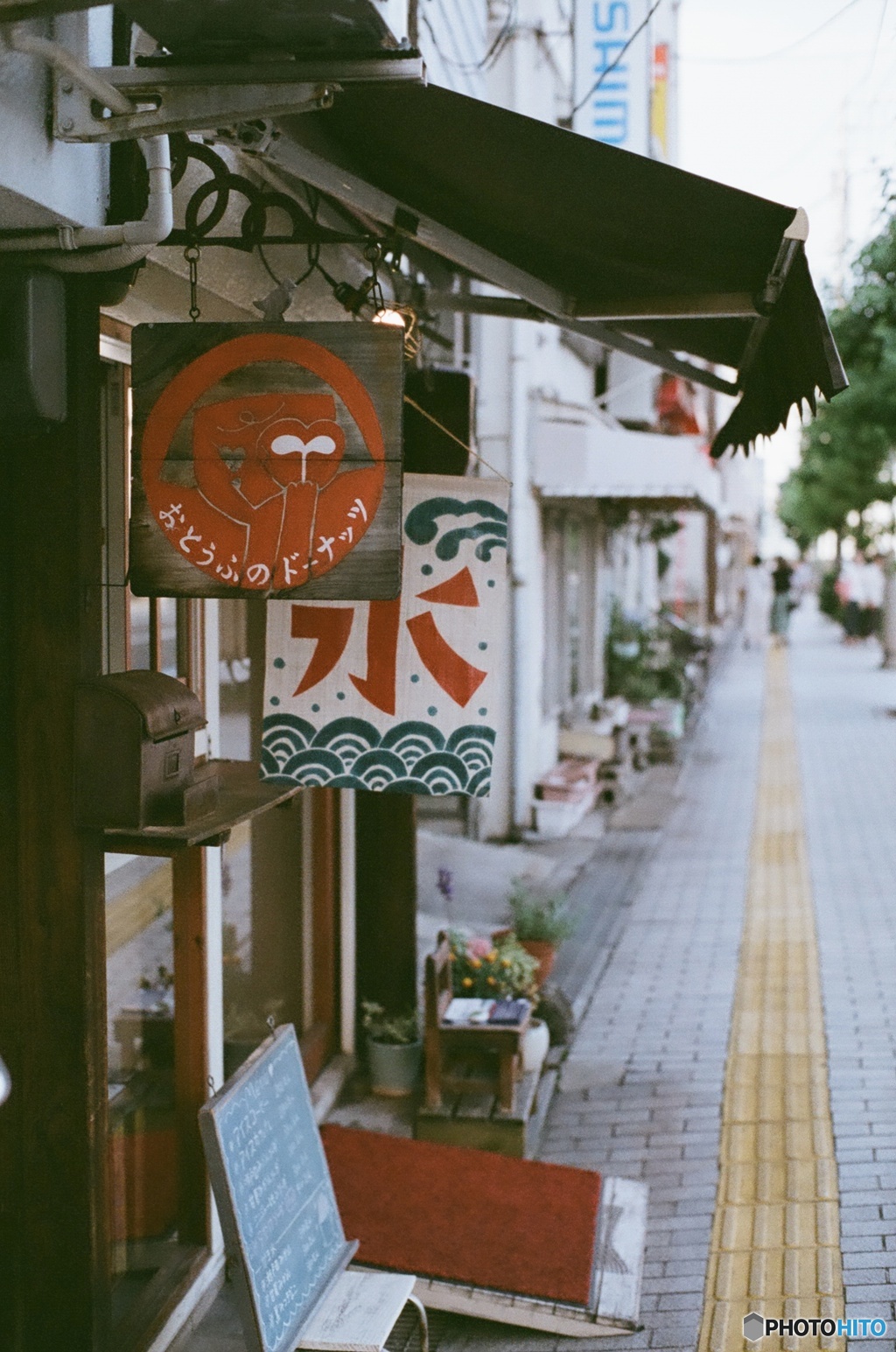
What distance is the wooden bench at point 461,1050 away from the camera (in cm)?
677

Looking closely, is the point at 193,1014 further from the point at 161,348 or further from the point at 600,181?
the point at 600,181

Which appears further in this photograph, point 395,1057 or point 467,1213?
point 395,1057

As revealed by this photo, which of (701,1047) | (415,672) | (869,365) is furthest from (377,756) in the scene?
(869,365)

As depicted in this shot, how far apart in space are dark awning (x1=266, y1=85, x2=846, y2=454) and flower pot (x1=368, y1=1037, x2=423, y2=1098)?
378 cm

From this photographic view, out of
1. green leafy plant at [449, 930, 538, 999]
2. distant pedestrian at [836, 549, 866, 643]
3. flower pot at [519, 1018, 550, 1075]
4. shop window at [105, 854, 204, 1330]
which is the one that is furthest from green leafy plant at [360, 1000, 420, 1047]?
distant pedestrian at [836, 549, 866, 643]

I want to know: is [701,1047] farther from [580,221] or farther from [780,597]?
[780,597]

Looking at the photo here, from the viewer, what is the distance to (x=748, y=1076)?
25.0 feet

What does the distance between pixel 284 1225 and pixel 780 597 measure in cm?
3055

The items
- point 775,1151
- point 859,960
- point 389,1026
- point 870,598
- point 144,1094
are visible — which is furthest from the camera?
point 870,598

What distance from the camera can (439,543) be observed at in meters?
4.62

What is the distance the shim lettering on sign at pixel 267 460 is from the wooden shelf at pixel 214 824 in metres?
0.72

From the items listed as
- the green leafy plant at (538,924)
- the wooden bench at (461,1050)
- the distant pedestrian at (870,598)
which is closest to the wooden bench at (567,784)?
the green leafy plant at (538,924)

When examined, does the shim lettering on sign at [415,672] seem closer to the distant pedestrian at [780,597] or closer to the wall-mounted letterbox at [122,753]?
the wall-mounted letterbox at [122,753]

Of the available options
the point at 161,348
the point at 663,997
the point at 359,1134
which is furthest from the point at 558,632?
the point at 161,348
